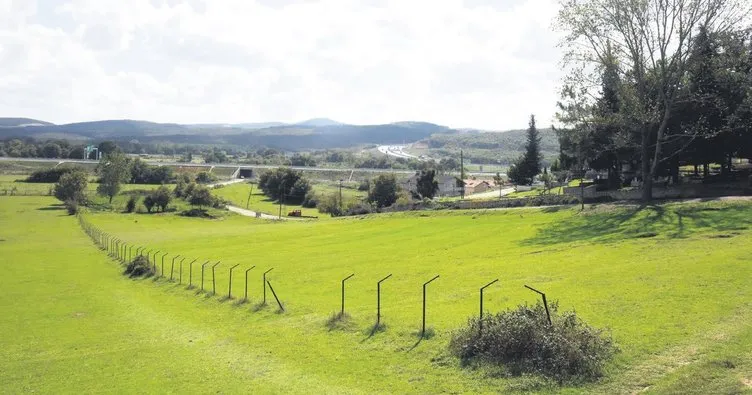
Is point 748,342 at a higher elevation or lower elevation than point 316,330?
higher

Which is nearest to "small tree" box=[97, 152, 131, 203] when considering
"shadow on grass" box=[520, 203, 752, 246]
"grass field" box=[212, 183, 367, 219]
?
"grass field" box=[212, 183, 367, 219]

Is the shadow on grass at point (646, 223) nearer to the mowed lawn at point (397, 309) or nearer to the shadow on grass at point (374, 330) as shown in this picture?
the mowed lawn at point (397, 309)

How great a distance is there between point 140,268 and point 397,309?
97.6 feet

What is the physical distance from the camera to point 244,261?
49.0 meters

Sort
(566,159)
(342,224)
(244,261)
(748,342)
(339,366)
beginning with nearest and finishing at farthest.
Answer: (748,342) → (339,366) → (244,261) → (342,224) → (566,159)

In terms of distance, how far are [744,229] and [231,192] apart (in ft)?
486

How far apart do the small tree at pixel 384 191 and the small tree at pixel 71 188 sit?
6242cm

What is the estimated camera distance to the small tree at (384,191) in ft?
392

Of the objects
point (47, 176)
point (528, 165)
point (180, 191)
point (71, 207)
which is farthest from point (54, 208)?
point (528, 165)

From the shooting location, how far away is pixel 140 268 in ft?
157

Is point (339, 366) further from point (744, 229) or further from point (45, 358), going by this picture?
point (744, 229)

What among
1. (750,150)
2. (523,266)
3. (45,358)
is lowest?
(45,358)

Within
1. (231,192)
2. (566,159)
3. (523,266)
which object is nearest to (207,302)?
(523,266)

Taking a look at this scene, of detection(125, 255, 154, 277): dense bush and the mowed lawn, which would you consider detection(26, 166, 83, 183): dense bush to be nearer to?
the mowed lawn
